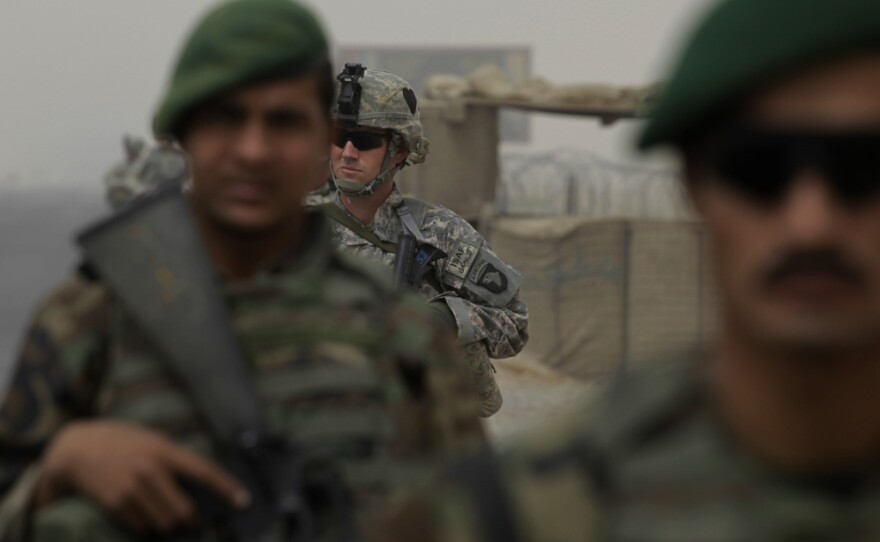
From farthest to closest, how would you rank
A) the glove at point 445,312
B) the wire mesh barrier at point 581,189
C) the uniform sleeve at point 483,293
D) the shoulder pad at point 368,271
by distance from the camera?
the wire mesh barrier at point 581,189 → the uniform sleeve at point 483,293 → the glove at point 445,312 → the shoulder pad at point 368,271

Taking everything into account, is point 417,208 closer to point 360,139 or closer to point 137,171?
point 360,139

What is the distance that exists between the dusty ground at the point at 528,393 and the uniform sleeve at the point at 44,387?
33.4 ft

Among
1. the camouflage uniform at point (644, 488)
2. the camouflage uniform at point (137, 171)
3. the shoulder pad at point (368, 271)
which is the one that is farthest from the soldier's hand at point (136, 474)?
the camouflage uniform at point (137, 171)

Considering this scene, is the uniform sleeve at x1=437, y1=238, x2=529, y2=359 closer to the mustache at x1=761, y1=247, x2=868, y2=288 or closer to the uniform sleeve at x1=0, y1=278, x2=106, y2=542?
the uniform sleeve at x1=0, y1=278, x2=106, y2=542

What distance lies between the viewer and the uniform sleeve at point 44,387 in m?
3.01

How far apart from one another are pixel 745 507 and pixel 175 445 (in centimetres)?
127

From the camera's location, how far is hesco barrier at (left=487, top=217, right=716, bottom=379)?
59.4 feet

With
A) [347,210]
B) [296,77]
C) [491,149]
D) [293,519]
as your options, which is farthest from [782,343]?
[491,149]

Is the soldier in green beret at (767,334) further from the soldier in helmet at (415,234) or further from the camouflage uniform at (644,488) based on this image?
the soldier in helmet at (415,234)

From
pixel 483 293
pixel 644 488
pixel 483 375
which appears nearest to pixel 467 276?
pixel 483 293

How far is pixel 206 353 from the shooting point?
9.71 ft

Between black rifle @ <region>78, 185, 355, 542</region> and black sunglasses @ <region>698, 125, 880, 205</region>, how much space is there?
123 centimetres

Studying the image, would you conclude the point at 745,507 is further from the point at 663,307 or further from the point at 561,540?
the point at 663,307

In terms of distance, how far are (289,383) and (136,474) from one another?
323 millimetres
